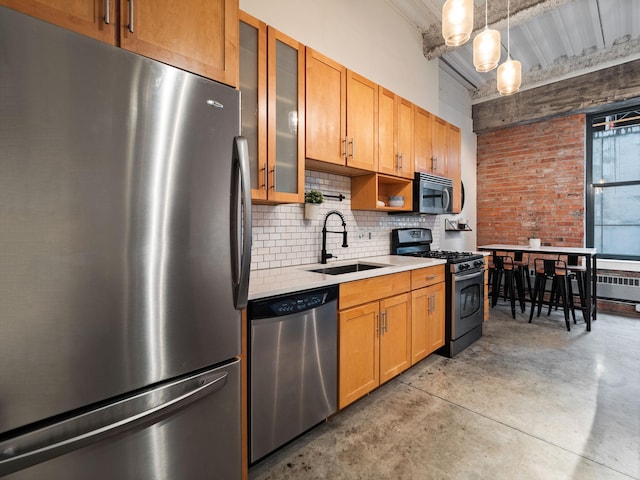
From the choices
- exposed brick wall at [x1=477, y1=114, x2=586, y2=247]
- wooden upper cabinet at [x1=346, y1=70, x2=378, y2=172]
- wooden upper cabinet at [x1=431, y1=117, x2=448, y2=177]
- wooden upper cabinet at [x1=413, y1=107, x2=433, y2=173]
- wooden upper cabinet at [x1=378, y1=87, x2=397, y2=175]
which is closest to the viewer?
wooden upper cabinet at [x1=346, y1=70, x2=378, y2=172]

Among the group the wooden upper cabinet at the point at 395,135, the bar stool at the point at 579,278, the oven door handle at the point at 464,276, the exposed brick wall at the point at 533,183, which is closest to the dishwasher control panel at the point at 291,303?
the wooden upper cabinet at the point at 395,135

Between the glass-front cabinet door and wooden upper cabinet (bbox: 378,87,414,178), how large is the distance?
978 mm

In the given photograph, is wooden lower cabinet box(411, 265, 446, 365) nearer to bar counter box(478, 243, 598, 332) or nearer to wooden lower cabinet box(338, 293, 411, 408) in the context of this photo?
wooden lower cabinet box(338, 293, 411, 408)

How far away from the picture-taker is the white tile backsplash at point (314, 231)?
7.66ft

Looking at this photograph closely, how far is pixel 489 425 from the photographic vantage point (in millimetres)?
1977

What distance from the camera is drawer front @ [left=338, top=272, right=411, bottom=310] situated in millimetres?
1998

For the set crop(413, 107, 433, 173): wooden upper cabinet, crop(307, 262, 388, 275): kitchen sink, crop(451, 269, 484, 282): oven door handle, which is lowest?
crop(451, 269, 484, 282): oven door handle

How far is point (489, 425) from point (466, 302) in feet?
4.60

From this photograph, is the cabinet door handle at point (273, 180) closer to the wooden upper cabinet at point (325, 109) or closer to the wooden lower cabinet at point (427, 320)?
the wooden upper cabinet at point (325, 109)

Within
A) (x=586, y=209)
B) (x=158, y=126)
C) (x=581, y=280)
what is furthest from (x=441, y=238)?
(x=158, y=126)

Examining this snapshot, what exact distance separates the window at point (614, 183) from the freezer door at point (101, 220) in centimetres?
591

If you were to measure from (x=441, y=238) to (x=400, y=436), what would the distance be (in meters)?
3.19

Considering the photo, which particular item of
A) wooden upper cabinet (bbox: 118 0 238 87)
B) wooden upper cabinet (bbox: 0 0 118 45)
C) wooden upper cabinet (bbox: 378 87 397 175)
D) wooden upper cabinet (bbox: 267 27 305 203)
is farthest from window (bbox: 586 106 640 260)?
wooden upper cabinet (bbox: 0 0 118 45)

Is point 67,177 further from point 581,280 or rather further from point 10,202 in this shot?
point 581,280
